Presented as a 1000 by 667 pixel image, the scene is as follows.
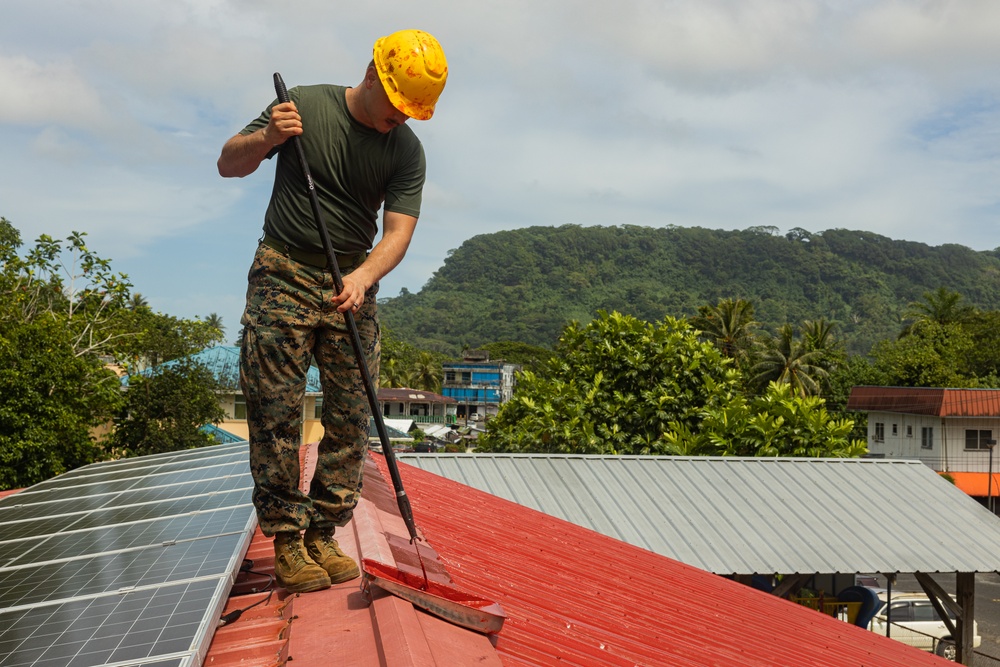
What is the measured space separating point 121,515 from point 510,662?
125 inches

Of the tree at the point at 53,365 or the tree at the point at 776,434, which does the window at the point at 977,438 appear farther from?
the tree at the point at 53,365

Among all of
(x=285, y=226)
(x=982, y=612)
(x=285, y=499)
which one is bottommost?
(x=982, y=612)

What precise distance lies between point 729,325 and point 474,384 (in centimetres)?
6433

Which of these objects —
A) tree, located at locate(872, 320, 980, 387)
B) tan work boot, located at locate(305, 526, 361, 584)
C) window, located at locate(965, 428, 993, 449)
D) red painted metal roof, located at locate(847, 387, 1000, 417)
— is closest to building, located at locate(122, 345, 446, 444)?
tan work boot, located at locate(305, 526, 361, 584)

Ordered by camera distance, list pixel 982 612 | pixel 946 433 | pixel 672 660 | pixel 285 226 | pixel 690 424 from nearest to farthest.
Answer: pixel 285 226 → pixel 672 660 → pixel 690 424 → pixel 982 612 → pixel 946 433

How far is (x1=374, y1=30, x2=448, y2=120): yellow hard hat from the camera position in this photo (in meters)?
3.12

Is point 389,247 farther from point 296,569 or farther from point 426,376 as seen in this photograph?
point 426,376

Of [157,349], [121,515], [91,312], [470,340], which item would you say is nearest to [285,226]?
[121,515]

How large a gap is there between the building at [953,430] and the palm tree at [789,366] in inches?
183

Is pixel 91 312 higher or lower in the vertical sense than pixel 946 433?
higher

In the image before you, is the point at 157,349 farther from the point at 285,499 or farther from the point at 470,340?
the point at 470,340

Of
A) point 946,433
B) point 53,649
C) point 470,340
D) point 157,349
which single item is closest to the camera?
point 53,649

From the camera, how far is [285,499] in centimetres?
333

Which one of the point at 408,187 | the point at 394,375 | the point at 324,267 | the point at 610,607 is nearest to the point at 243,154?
the point at 324,267
